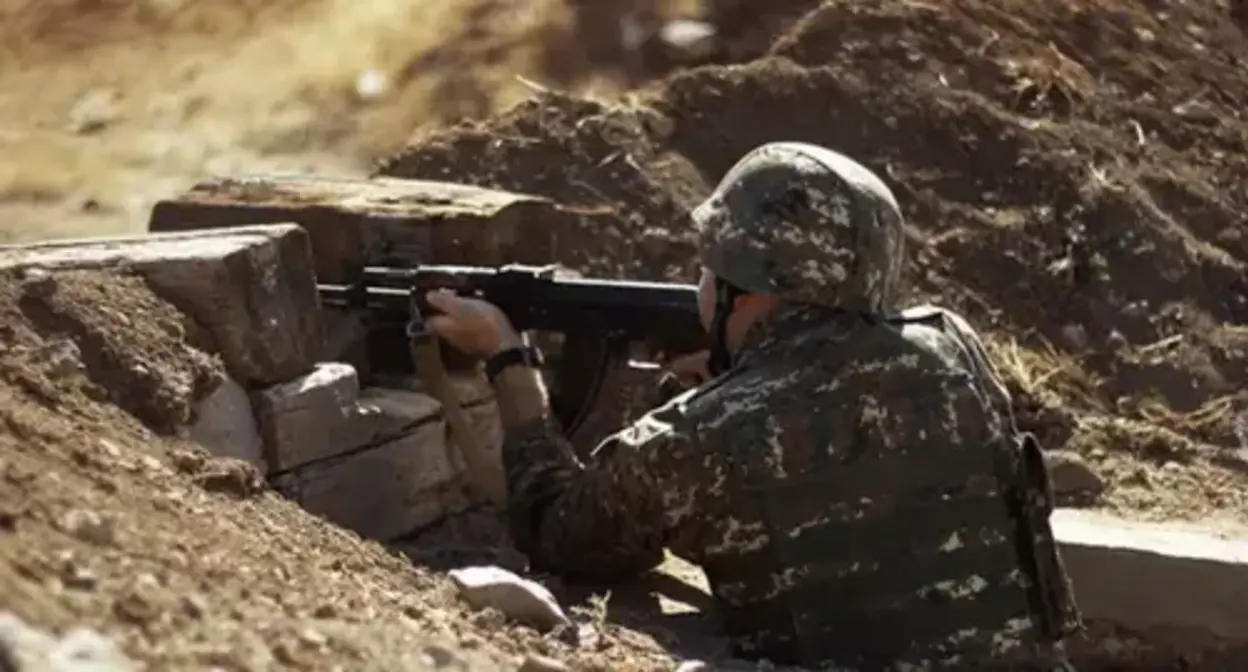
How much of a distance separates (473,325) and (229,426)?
58cm

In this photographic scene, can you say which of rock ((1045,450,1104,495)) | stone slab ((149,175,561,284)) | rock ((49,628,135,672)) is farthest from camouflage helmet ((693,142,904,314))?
rock ((1045,450,1104,495))

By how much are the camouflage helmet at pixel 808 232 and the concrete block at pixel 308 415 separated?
115 cm

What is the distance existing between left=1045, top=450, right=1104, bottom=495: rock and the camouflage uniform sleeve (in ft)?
9.06

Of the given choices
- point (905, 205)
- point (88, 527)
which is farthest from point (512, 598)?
point (905, 205)

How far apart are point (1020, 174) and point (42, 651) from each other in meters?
7.09

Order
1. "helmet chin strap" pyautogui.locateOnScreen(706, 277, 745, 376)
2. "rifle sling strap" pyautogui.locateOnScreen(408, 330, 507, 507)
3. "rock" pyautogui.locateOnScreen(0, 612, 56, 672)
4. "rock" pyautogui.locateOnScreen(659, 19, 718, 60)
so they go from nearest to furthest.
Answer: "rock" pyautogui.locateOnScreen(0, 612, 56, 672) < "helmet chin strap" pyautogui.locateOnScreen(706, 277, 745, 376) < "rifle sling strap" pyautogui.locateOnScreen(408, 330, 507, 507) < "rock" pyautogui.locateOnScreen(659, 19, 718, 60)

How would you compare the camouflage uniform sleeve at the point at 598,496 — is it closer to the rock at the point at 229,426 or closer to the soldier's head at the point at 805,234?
the soldier's head at the point at 805,234

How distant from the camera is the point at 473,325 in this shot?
15.4 feet

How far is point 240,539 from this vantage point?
366 cm

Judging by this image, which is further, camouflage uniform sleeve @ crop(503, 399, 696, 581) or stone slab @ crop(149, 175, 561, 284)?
stone slab @ crop(149, 175, 561, 284)

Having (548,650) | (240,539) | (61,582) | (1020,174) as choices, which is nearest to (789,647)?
(548,650)

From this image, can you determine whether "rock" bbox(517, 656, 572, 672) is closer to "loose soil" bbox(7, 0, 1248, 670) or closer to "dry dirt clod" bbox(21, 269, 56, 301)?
"loose soil" bbox(7, 0, 1248, 670)

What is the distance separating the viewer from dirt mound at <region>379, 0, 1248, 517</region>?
26.0 ft

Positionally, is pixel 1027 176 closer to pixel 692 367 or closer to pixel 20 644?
pixel 692 367
